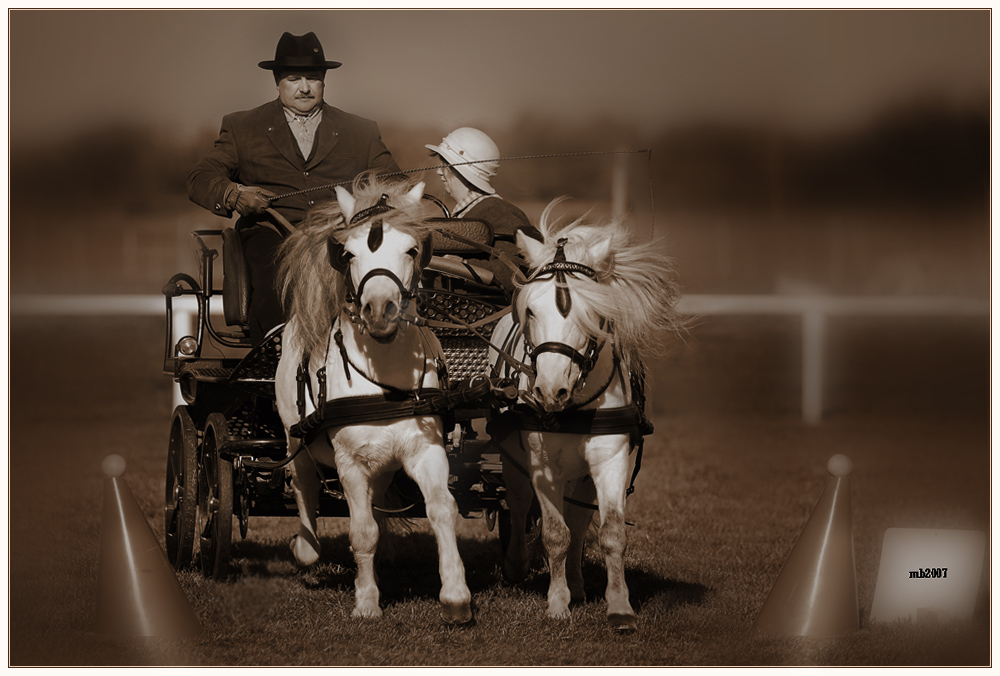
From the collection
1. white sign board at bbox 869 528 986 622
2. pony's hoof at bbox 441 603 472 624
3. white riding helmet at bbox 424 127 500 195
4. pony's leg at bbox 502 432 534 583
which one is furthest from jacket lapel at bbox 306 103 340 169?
white sign board at bbox 869 528 986 622

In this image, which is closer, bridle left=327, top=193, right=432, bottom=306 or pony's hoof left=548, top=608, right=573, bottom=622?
bridle left=327, top=193, right=432, bottom=306

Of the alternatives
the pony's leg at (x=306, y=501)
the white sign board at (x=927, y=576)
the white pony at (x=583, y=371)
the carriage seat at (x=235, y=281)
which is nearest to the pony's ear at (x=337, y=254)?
the white pony at (x=583, y=371)

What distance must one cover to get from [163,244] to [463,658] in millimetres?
5971

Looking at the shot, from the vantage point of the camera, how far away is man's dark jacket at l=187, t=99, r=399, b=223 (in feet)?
19.9

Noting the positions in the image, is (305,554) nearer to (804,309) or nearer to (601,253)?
(601,253)

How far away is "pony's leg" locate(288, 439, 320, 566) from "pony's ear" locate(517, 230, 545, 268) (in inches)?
63.5

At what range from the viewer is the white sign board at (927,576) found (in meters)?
5.03

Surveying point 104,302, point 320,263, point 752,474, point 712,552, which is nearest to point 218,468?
point 320,263

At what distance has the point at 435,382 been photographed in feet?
16.5

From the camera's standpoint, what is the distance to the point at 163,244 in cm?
945

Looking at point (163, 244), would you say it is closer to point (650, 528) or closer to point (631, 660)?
point (650, 528)

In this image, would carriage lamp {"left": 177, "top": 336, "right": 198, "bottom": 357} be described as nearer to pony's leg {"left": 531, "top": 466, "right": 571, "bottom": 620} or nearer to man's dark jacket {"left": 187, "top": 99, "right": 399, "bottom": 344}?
man's dark jacket {"left": 187, "top": 99, "right": 399, "bottom": 344}

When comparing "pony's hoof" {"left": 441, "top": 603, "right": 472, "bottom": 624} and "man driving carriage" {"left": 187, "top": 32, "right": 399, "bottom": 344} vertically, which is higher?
"man driving carriage" {"left": 187, "top": 32, "right": 399, "bottom": 344}

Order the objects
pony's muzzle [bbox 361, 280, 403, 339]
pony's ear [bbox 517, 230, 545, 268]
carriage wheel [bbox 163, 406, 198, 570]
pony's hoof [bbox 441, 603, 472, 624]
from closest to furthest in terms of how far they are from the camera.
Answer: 1. pony's muzzle [bbox 361, 280, 403, 339]
2. pony's hoof [bbox 441, 603, 472, 624]
3. pony's ear [bbox 517, 230, 545, 268]
4. carriage wheel [bbox 163, 406, 198, 570]
